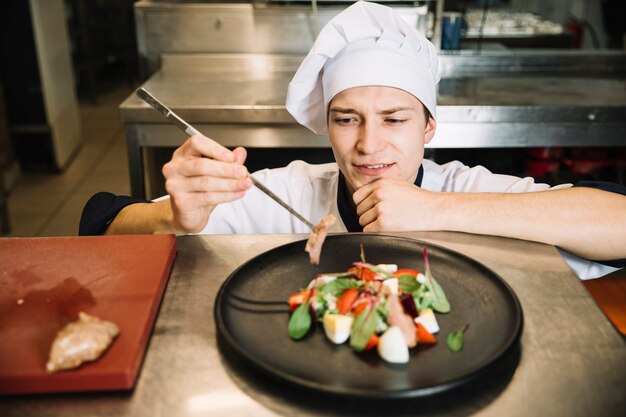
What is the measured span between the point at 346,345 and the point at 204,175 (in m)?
0.49

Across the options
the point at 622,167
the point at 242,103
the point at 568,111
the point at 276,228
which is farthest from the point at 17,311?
the point at 622,167

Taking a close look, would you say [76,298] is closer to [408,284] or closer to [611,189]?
[408,284]

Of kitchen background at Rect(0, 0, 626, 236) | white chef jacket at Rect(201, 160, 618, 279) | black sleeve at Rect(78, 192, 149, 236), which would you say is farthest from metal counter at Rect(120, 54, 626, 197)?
black sleeve at Rect(78, 192, 149, 236)

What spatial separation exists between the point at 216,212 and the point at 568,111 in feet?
5.81

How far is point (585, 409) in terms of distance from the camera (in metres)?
0.76

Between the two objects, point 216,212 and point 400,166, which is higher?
point 400,166

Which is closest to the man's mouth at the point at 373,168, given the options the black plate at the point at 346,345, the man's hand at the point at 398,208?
the man's hand at the point at 398,208

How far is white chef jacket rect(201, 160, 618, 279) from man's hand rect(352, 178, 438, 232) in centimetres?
35

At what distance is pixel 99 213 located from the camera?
4.86 feet

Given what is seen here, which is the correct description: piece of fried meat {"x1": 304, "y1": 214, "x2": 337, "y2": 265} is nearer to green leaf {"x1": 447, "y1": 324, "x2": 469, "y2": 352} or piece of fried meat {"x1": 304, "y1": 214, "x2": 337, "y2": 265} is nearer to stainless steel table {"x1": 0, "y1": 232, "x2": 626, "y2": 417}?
stainless steel table {"x1": 0, "y1": 232, "x2": 626, "y2": 417}

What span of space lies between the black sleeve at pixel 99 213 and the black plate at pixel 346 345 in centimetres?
54

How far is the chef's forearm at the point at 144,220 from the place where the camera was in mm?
1427

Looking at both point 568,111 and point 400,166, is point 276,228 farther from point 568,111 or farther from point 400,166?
point 568,111

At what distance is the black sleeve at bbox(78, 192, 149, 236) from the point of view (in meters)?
1.47
